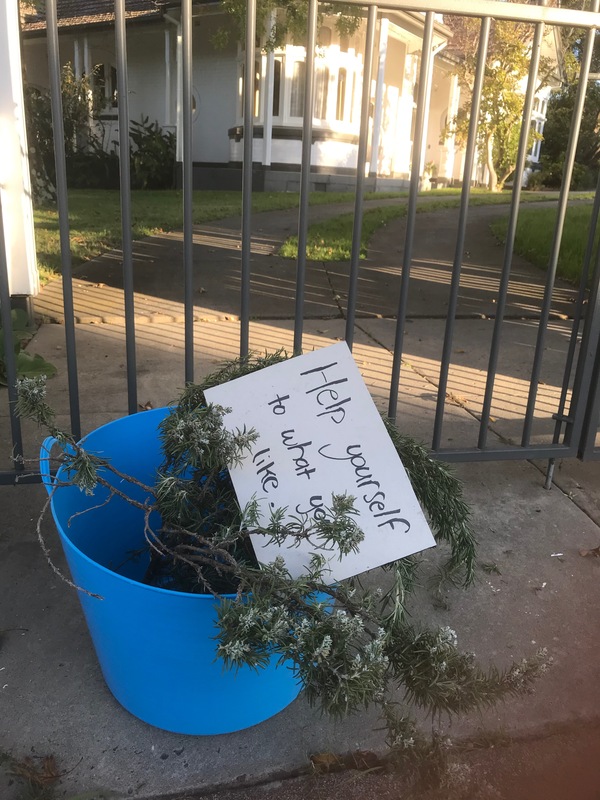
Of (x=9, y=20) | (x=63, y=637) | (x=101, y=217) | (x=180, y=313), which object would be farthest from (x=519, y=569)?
(x=101, y=217)

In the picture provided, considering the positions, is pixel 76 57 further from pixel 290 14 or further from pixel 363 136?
pixel 363 136

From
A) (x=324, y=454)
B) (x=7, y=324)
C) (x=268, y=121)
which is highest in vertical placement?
(x=268, y=121)

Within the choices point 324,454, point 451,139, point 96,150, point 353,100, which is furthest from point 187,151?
point 451,139

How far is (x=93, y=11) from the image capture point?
59.1 feet

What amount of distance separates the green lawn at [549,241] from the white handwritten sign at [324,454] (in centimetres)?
539

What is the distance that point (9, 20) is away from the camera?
400 centimetres

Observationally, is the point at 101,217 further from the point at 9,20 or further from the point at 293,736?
the point at 293,736

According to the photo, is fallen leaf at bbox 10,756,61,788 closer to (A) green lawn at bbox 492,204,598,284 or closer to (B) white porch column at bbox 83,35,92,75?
(A) green lawn at bbox 492,204,598,284

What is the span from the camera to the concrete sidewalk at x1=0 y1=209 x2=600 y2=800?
4.78 feet

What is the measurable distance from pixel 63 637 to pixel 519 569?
4.60ft

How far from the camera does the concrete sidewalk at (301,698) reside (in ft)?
4.78

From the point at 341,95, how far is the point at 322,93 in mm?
643

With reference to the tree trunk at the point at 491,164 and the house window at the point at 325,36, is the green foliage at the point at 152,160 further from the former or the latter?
the tree trunk at the point at 491,164

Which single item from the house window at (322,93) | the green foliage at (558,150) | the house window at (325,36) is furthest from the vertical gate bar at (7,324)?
the green foliage at (558,150)
